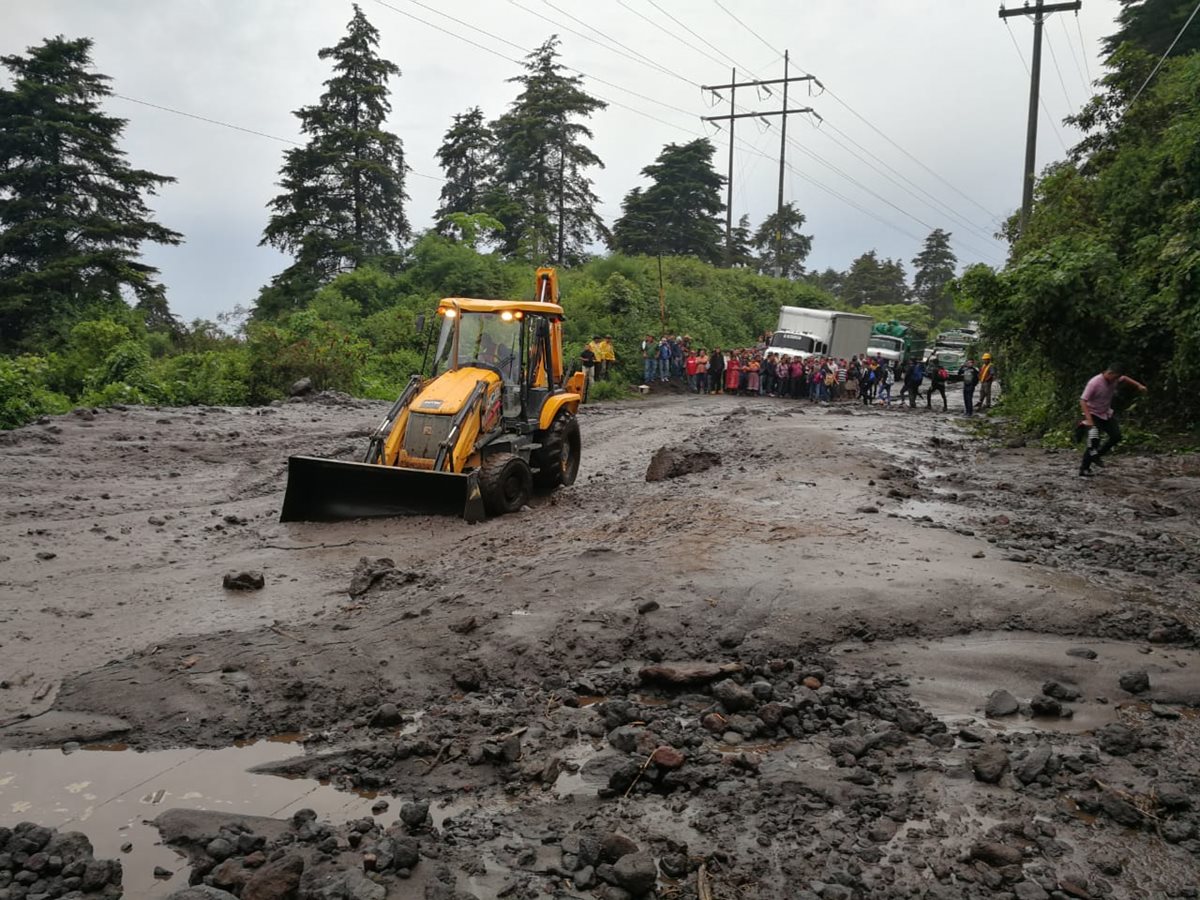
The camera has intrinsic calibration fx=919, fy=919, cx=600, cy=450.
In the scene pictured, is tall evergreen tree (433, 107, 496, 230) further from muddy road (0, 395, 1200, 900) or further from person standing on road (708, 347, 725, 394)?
muddy road (0, 395, 1200, 900)

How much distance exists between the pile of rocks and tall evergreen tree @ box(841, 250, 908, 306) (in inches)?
3562

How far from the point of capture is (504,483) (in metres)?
10.9

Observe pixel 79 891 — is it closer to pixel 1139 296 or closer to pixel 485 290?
pixel 1139 296

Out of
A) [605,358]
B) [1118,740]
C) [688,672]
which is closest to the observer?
[1118,740]

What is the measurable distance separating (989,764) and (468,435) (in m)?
7.35

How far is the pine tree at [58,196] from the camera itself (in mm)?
28016

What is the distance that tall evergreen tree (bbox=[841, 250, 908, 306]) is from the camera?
89500 millimetres

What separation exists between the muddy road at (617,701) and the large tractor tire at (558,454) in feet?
6.21

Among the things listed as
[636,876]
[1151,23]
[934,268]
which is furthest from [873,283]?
[636,876]

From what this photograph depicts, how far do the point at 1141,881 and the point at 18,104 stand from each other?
34.3 meters

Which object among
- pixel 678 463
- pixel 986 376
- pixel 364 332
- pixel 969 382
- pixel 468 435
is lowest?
pixel 678 463

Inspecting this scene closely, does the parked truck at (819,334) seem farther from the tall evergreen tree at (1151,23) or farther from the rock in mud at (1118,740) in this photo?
the rock in mud at (1118,740)

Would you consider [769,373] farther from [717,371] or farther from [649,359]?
[649,359]

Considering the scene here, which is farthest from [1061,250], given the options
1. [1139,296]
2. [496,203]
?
[496,203]
